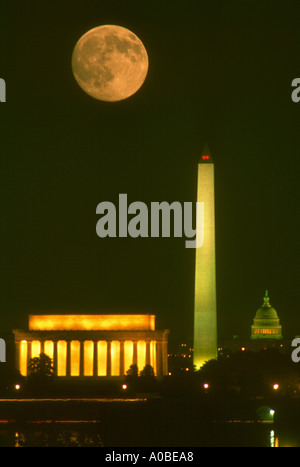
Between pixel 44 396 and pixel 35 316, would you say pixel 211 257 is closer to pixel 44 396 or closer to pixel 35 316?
pixel 44 396

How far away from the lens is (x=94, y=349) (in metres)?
188

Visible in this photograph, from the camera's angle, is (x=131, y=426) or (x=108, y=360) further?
(x=108, y=360)

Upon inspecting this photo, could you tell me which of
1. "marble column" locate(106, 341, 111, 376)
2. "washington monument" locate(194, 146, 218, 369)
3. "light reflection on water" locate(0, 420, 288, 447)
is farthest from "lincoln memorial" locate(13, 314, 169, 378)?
"light reflection on water" locate(0, 420, 288, 447)

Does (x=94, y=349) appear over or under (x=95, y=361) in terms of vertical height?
over

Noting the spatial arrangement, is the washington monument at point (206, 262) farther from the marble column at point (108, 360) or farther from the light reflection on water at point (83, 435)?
Result: the marble column at point (108, 360)

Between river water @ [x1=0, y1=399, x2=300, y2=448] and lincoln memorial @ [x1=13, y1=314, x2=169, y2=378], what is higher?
lincoln memorial @ [x1=13, y1=314, x2=169, y2=378]

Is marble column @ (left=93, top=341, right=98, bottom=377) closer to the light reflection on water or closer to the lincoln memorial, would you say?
the lincoln memorial

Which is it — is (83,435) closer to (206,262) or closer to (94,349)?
(206,262)

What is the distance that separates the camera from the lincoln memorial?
18588 cm

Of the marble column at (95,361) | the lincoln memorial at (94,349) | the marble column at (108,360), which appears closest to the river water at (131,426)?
the marble column at (108,360)

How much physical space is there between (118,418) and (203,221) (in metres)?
33.7

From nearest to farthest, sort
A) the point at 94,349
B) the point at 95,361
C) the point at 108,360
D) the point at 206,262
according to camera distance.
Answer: the point at 206,262 → the point at 108,360 → the point at 95,361 → the point at 94,349

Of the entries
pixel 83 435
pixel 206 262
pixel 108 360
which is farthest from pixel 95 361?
pixel 83 435

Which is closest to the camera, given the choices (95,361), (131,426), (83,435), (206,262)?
(83,435)
